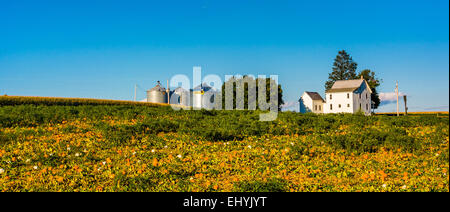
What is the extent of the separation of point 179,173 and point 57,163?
11.0 feet

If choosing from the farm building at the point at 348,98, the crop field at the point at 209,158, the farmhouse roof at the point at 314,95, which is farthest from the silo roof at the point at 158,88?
the crop field at the point at 209,158

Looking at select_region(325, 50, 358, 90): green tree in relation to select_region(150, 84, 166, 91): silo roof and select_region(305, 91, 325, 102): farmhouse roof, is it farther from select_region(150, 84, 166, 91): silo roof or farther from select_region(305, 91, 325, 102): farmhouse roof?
select_region(150, 84, 166, 91): silo roof

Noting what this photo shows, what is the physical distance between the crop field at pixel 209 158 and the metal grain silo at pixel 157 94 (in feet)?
157

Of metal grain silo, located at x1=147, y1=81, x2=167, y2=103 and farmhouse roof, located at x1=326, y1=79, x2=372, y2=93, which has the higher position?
farmhouse roof, located at x1=326, y1=79, x2=372, y2=93

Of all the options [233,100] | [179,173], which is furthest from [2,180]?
[233,100]

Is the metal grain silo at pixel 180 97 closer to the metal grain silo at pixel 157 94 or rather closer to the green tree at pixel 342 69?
the metal grain silo at pixel 157 94

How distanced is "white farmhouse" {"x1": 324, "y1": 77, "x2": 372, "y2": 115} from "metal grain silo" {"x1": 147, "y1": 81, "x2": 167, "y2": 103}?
33154mm

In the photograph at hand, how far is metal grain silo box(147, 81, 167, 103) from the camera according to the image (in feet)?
202

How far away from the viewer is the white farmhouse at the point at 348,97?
5819cm

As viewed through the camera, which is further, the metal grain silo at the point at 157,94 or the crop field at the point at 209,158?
the metal grain silo at the point at 157,94

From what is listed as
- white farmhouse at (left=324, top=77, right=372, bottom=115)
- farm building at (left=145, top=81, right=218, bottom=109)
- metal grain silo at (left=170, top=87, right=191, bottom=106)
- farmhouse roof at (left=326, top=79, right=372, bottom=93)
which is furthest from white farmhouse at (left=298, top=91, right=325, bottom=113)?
metal grain silo at (left=170, top=87, right=191, bottom=106)

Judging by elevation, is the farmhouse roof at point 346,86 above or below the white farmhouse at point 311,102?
above
